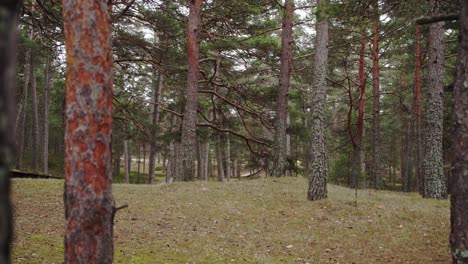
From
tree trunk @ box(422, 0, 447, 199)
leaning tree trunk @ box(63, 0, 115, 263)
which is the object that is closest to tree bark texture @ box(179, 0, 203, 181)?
tree trunk @ box(422, 0, 447, 199)

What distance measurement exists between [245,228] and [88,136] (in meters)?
7.01

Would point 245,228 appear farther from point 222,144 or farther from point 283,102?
point 222,144

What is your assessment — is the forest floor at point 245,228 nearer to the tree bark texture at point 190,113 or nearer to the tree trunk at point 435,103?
the tree trunk at point 435,103

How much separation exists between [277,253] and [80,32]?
6.34 m

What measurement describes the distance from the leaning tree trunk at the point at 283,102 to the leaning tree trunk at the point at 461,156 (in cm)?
1453

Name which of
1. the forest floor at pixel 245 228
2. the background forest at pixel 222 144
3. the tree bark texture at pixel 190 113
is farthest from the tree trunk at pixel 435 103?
the tree bark texture at pixel 190 113

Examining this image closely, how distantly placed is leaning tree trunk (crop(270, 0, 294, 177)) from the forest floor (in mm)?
4802

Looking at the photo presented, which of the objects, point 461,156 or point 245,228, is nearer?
point 461,156

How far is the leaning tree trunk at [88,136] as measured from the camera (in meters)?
3.45

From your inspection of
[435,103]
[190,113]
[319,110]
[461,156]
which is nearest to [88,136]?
[461,156]

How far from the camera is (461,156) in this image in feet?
12.5

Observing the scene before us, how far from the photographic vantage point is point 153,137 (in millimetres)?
21500

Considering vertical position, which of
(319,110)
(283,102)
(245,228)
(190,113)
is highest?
Result: (283,102)

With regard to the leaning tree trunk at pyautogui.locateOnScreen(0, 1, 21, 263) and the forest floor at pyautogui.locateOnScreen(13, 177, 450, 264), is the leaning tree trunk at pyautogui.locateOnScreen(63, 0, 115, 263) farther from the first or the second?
the forest floor at pyautogui.locateOnScreen(13, 177, 450, 264)
